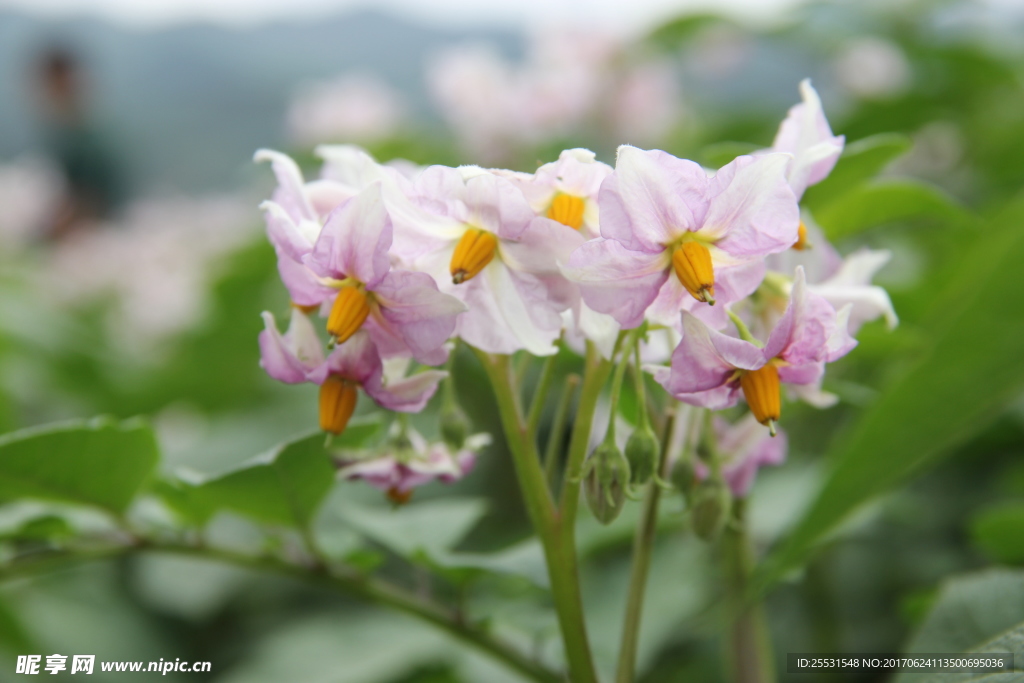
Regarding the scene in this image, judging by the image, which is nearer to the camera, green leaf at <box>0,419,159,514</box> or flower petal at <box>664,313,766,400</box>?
flower petal at <box>664,313,766,400</box>

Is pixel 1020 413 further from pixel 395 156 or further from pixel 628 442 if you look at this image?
pixel 395 156

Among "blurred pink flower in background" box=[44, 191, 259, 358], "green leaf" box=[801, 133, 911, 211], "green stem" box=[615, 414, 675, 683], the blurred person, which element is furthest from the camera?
the blurred person

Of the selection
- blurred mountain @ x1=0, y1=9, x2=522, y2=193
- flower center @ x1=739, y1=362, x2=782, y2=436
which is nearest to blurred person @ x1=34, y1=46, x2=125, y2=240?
blurred mountain @ x1=0, y1=9, x2=522, y2=193

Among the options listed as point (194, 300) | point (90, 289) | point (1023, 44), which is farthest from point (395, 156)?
point (90, 289)

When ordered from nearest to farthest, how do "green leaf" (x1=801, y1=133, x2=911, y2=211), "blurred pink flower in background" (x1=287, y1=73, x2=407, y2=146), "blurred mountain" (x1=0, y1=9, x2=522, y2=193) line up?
1. "green leaf" (x1=801, y1=133, x2=911, y2=211)
2. "blurred pink flower in background" (x1=287, y1=73, x2=407, y2=146)
3. "blurred mountain" (x1=0, y1=9, x2=522, y2=193)

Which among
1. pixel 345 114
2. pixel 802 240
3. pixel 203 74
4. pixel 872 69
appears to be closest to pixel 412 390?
pixel 802 240

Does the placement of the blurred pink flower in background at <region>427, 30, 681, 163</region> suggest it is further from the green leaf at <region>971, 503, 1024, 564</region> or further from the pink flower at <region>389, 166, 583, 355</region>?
the pink flower at <region>389, 166, 583, 355</region>

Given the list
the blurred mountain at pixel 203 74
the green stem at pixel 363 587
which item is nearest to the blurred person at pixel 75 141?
the blurred mountain at pixel 203 74
